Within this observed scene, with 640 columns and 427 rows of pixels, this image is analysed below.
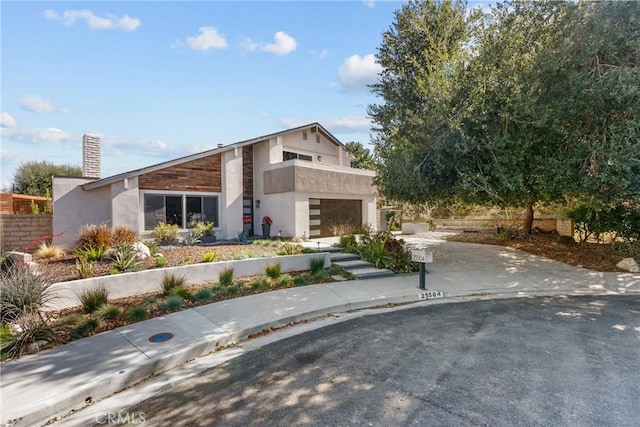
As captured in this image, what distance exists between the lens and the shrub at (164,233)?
12.5 metres

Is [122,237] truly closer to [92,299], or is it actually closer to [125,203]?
[125,203]

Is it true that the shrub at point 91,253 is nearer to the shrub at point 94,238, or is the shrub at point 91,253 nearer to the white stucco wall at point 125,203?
the shrub at point 94,238

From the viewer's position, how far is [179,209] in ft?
44.8

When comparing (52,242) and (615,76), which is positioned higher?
(615,76)

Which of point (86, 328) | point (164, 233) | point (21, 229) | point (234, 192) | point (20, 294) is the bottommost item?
point (86, 328)

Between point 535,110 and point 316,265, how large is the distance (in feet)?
24.2

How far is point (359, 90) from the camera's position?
607 inches

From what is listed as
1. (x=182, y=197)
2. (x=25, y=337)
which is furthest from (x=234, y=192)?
(x=25, y=337)

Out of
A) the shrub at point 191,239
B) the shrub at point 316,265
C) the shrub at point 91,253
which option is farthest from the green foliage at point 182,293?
the shrub at point 191,239

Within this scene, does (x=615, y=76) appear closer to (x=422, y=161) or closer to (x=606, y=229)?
(x=422, y=161)

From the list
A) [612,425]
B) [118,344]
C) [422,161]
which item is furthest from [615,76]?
[118,344]

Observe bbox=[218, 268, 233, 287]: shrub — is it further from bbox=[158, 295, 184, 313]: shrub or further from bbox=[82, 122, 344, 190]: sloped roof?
bbox=[82, 122, 344, 190]: sloped roof

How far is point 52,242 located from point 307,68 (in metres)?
11.6

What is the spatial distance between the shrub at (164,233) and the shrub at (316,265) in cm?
627
